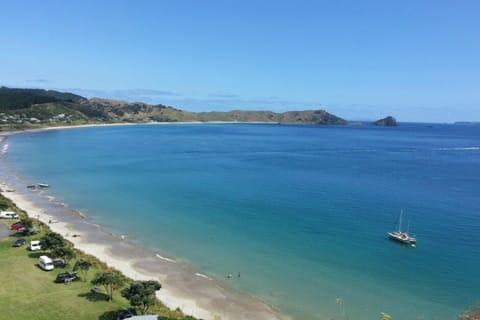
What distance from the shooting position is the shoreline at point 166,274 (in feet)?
104

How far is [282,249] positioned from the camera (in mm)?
46219

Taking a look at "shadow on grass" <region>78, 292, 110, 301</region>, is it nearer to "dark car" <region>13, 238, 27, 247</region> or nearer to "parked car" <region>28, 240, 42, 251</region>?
"parked car" <region>28, 240, 42, 251</region>

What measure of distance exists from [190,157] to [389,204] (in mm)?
73259

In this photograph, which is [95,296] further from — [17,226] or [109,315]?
[17,226]

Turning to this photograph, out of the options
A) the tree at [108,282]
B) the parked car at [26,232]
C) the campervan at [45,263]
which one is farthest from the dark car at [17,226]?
the tree at [108,282]

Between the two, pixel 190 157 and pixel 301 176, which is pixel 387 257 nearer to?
pixel 301 176

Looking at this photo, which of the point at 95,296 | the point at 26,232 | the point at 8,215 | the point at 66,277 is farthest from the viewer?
the point at 8,215

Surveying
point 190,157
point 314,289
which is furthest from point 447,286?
point 190,157

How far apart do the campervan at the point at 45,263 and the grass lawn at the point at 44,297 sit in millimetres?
370

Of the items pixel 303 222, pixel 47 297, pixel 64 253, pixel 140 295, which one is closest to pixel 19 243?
pixel 64 253

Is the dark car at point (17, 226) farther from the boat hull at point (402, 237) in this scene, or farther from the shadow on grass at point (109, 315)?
the boat hull at point (402, 237)

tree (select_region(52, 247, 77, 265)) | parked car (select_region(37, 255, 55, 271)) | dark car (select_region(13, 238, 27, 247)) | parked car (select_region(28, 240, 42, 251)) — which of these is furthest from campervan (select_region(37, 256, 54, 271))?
dark car (select_region(13, 238, 27, 247))

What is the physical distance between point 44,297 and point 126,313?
22.4ft

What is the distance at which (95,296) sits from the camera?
29328 mm
